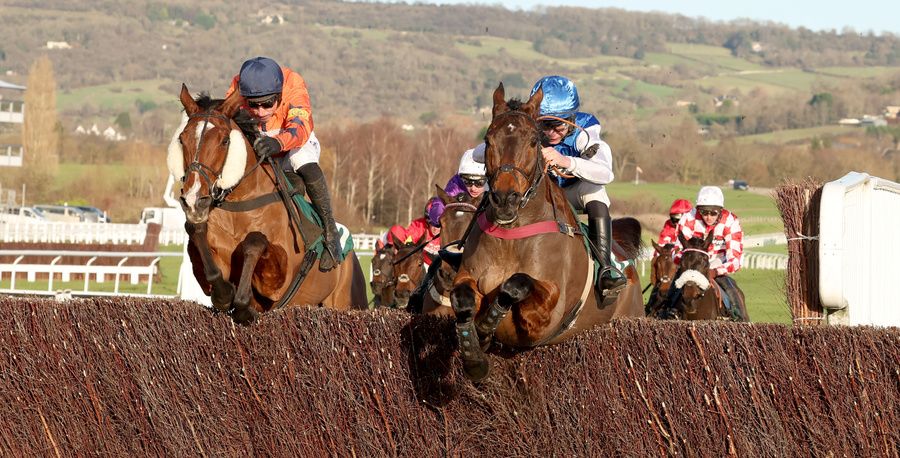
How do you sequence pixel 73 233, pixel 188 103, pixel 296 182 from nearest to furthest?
pixel 188 103, pixel 296 182, pixel 73 233

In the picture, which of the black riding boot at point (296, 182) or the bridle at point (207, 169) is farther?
the black riding boot at point (296, 182)

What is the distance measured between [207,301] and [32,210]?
144ft

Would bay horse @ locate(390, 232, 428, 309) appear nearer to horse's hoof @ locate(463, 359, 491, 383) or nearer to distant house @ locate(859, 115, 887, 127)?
horse's hoof @ locate(463, 359, 491, 383)

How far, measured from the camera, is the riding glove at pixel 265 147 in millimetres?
6715

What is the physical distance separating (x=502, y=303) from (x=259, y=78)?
7.43 ft

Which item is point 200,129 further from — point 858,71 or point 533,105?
point 858,71

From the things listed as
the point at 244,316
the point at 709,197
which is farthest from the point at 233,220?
the point at 709,197

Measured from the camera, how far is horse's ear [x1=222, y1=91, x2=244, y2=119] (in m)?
6.61

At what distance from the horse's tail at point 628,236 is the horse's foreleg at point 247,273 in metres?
2.03

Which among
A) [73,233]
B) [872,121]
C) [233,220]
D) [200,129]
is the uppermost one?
[872,121]

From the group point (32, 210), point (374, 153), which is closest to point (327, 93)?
point (374, 153)

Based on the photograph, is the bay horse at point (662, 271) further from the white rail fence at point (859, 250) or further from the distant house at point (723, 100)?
the distant house at point (723, 100)

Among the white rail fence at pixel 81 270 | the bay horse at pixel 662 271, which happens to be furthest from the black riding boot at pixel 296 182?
the bay horse at pixel 662 271

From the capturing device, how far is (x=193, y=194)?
621 centimetres
